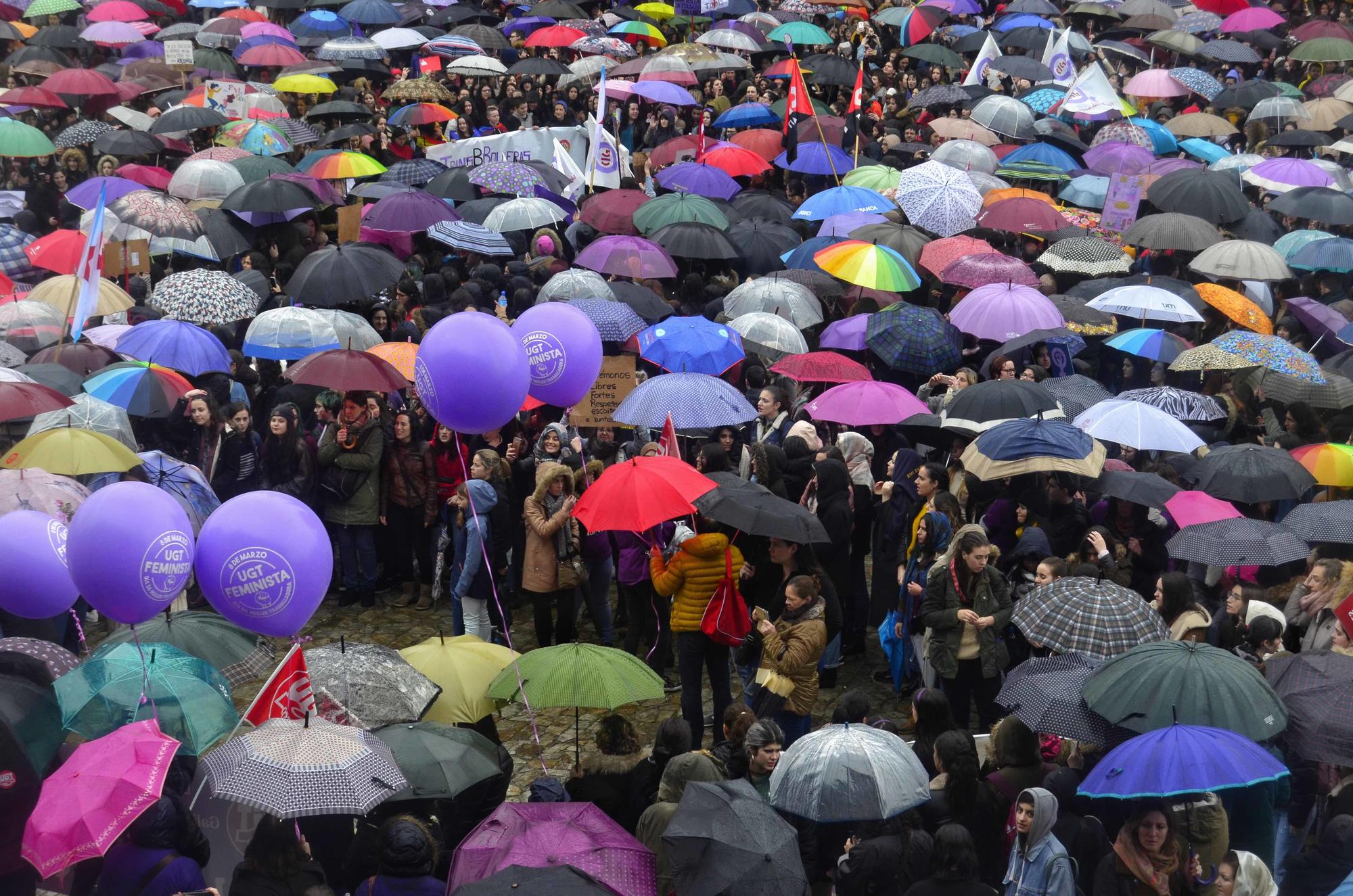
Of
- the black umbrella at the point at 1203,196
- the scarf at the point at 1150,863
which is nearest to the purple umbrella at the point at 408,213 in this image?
the black umbrella at the point at 1203,196

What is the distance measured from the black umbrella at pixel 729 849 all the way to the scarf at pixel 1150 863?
4.33ft

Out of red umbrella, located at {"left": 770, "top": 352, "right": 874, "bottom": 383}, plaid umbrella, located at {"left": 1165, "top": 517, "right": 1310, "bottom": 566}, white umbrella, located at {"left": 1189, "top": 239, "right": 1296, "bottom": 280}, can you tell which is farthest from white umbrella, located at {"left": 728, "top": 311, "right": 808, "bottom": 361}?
white umbrella, located at {"left": 1189, "top": 239, "right": 1296, "bottom": 280}

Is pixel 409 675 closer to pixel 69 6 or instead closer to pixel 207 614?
pixel 207 614

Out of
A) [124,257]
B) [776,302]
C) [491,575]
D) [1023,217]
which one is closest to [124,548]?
[491,575]

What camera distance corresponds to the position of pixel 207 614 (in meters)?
7.75

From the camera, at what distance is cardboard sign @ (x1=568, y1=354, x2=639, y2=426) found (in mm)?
10484

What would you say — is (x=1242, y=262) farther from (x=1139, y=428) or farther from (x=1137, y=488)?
(x=1137, y=488)

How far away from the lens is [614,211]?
15.1m

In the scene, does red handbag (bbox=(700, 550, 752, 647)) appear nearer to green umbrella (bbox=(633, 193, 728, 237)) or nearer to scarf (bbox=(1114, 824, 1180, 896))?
scarf (bbox=(1114, 824, 1180, 896))

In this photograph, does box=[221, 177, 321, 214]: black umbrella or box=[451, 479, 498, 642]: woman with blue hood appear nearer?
box=[451, 479, 498, 642]: woman with blue hood

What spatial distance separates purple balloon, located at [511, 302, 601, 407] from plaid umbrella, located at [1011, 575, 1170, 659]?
137 inches

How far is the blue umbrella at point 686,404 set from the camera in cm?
999

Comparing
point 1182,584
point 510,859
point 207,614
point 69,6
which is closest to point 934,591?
point 1182,584

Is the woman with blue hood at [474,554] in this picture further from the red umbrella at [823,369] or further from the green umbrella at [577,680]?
the red umbrella at [823,369]
